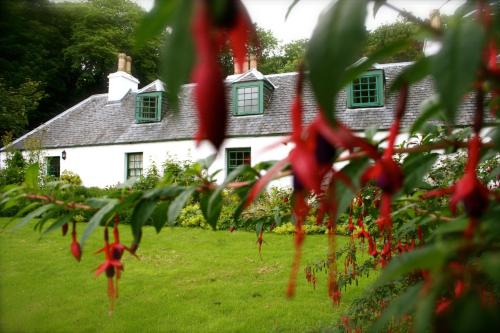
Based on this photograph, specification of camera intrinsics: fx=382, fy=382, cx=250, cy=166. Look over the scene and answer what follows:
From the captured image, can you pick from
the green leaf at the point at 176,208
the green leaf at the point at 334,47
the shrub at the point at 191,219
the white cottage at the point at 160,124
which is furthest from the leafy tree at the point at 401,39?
the white cottage at the point at 160,124

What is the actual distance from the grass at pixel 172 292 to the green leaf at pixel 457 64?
2.44m

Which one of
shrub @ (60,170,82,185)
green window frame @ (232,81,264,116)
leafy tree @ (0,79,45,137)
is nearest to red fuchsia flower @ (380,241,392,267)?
green window frame @ (232,81,264,116)

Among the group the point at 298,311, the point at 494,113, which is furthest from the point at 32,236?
the point at 494,113

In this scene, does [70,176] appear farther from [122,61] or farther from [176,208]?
[176,208]

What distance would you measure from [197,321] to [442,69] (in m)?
3.40

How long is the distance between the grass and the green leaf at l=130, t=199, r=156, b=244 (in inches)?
79.9

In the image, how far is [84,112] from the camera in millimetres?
13273

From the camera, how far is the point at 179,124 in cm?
840

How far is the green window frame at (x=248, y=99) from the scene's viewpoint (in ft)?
33.6

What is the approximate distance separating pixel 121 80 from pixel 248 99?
5041 millimetres

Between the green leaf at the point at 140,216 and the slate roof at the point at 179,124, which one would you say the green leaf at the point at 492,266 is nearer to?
the green leaf at the point at 140,216

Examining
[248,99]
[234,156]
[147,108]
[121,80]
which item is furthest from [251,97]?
[121,80]

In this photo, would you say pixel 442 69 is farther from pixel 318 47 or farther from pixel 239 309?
pixel 239 309

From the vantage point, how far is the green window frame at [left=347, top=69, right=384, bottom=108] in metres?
9.26
